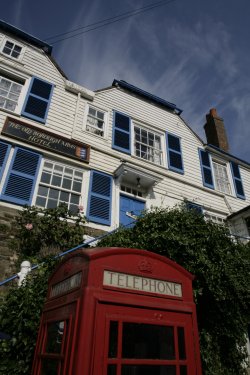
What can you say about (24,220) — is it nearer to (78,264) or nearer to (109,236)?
(109,236)

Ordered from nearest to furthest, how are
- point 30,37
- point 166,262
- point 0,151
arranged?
point 166,262
point 0,151
point 30,37

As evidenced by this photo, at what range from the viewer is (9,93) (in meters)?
10.2

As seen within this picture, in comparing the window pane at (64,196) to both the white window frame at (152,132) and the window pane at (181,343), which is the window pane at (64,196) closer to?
the white window frame at (152,132)

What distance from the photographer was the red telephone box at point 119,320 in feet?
7.16

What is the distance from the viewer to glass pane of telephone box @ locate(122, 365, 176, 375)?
2367mm

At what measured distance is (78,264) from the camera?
2.68m

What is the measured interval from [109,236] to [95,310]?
4.15 metres

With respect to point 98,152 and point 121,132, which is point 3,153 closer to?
point 98,152

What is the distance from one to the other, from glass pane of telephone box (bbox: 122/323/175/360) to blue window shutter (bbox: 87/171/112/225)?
6392 mm

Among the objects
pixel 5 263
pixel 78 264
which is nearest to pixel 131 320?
pixel 78 264

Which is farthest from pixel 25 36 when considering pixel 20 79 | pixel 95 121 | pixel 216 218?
pixel 216 218

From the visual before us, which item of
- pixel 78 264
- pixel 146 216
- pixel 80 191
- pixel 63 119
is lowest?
pixel 78 264

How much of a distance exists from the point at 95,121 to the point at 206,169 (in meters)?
5.88

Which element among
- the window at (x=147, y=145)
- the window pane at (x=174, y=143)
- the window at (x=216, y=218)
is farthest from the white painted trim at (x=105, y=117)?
the window at (x=216, y=218)
